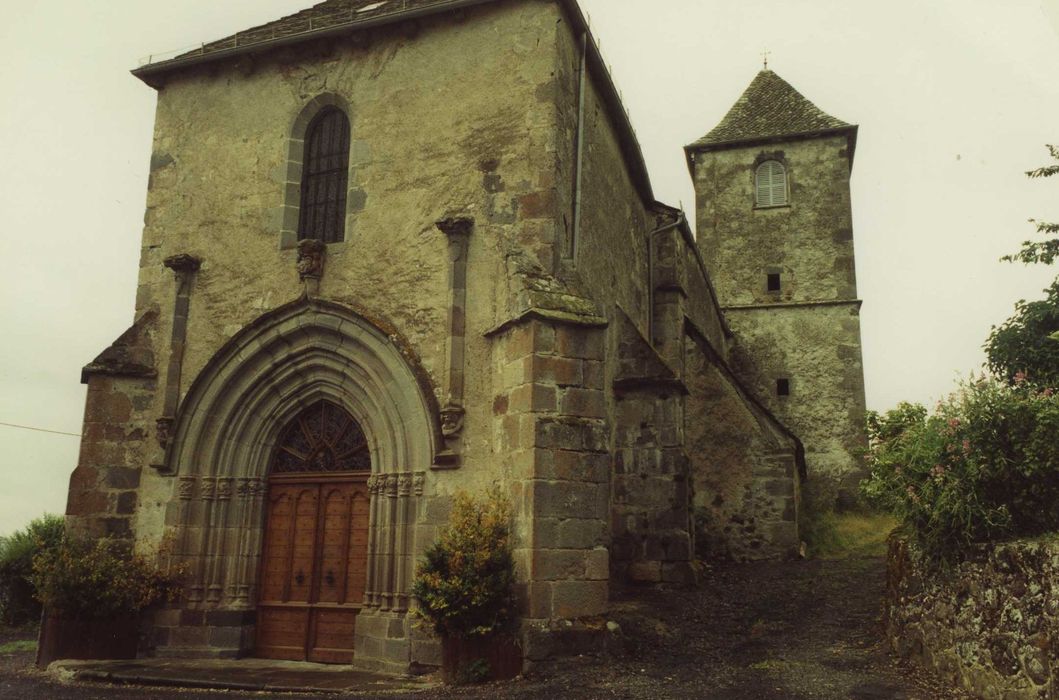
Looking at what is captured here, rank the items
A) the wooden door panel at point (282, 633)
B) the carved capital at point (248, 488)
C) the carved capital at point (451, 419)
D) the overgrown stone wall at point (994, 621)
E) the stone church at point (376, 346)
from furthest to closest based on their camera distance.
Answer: the carved capital at point (248, 488)
the wooden door panel at point (282, 633)
the carved capital at point (451, 419)
the stone church at point (376, 346)
the overgrown stone wall at point (994, 621)

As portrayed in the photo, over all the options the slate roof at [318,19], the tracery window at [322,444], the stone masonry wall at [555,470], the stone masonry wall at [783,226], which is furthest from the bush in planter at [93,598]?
the stone masonry wall at [783,226]

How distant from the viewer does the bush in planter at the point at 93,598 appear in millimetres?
10586

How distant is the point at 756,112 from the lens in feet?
88.4

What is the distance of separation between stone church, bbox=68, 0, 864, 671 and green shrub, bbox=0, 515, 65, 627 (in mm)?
4888

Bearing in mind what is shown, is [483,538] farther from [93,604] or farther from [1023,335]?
[1023,335]

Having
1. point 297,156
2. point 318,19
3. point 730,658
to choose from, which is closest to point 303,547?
point 297,156

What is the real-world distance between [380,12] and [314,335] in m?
4.31

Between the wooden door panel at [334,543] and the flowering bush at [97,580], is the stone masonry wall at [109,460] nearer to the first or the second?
the flowering bush at [97,580]

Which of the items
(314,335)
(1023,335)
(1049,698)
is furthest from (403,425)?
(1023,335)

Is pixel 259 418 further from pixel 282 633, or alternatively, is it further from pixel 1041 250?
pixel 1041 250

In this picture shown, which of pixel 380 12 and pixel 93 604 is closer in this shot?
pixel 93 604

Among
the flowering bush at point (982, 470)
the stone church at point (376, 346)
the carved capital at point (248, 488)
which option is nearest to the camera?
the flowering bush at point (982, 470)

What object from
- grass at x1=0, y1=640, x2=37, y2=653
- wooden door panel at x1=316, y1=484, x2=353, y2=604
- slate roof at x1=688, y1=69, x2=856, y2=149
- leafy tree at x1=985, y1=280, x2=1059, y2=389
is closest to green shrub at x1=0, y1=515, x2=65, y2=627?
grass at x1=0, y1=640, x2=37, y2=653

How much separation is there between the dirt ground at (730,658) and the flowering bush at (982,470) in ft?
4.29
